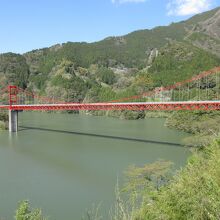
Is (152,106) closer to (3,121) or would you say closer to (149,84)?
(3,121)

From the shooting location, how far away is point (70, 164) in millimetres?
22156

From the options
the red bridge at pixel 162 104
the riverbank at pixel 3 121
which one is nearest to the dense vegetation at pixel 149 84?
the riverbank at pixel 3 121

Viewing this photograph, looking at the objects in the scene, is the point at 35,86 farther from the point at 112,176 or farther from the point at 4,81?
the point at 112,176

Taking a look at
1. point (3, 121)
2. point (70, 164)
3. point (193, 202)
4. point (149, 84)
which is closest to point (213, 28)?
point (149, 84)

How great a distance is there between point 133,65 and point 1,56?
4252 centimetres

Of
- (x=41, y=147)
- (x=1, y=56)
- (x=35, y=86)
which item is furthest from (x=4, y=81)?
(x=41, y=147)

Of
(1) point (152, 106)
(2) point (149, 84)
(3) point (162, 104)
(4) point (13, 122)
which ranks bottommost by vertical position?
(4) point (13, 122)

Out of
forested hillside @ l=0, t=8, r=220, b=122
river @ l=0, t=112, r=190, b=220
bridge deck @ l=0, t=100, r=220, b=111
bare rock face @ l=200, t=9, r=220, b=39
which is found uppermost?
bare rock face @ l=200, t=9, r=220, b=39

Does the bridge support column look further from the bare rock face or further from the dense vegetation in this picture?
the bare rock face

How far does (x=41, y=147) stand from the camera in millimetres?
28453

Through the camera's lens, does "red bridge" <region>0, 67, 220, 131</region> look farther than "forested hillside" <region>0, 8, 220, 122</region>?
No

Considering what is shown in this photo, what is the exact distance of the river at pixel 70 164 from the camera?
1447 centimetres

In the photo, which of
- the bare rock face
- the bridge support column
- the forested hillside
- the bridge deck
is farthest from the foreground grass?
the bare rock face

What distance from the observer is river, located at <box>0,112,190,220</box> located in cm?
1447
